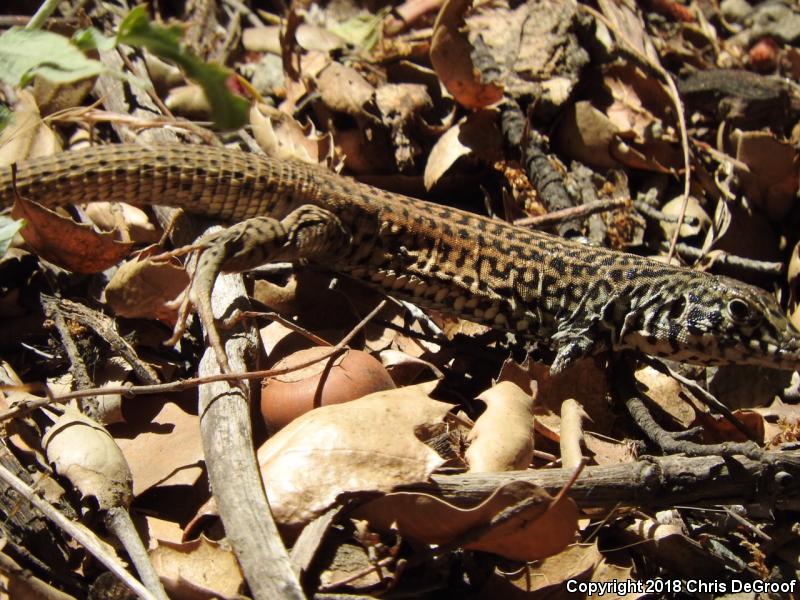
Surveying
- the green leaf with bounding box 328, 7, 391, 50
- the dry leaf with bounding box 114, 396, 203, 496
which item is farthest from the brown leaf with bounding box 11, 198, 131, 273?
the green leaf with bounding box 328, 7, 391, 50

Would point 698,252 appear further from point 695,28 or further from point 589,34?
point 695,28

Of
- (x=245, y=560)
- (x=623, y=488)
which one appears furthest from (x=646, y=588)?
(x=245, y=560)

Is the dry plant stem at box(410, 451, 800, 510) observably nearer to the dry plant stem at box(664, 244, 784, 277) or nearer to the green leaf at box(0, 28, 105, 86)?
the green leaf at box(0, 28, 105, 86)

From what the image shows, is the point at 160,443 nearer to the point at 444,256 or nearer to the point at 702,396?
the point at 444,256

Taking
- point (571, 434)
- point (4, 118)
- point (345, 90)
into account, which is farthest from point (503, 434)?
point (345, 90)

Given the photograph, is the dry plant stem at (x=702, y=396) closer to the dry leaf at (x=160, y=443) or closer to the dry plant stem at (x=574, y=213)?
the dry plant stem at (x=574, y=213)

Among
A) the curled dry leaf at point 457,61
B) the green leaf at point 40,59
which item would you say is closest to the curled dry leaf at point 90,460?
the green leaf at point 40,59
